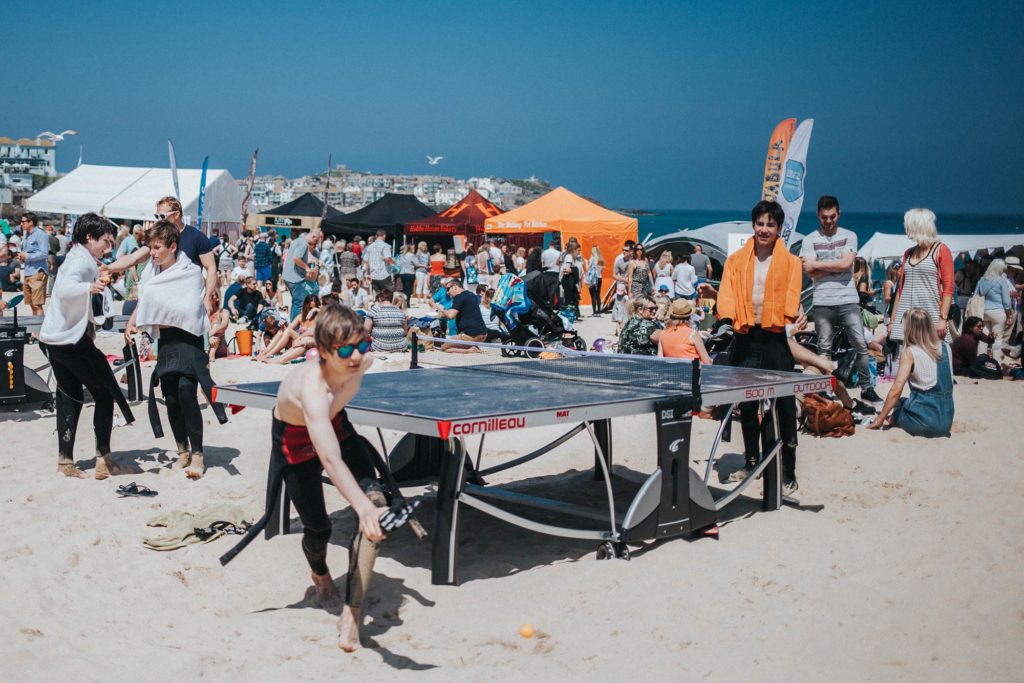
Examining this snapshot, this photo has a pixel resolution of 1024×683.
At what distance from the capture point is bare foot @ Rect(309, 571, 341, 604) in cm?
455

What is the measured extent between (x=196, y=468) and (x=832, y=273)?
555 cm

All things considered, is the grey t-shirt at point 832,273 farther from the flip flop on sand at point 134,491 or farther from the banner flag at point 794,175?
the flip flop on sand at point 134,491

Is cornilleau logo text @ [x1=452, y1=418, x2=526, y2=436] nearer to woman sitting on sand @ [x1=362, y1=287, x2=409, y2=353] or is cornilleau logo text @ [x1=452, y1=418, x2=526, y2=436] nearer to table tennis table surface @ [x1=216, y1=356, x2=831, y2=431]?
table tennis table surface @ [x1=216, y1=356, x2=831, y2=431]

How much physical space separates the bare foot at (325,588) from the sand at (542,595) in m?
0.10

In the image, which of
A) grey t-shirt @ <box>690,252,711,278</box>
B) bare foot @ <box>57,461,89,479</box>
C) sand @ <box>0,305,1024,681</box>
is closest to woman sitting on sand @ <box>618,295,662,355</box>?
sand @ <box>0,305,1024,681</box>

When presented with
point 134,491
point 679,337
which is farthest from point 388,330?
point 134,491

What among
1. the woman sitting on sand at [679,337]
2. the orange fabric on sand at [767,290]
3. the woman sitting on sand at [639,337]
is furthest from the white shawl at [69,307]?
the woman sitting on sand at [639,337]

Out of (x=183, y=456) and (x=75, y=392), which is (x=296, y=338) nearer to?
(x=183, y=456)

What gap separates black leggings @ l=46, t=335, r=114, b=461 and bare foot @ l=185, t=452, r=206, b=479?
1.82ft

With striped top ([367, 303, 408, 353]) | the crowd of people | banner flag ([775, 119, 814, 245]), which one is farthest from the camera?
striped top ([367, 303, 408, 353])

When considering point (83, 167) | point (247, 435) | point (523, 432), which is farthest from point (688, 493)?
point (83, 167)

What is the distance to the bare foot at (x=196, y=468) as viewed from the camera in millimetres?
6449

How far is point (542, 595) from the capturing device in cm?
475

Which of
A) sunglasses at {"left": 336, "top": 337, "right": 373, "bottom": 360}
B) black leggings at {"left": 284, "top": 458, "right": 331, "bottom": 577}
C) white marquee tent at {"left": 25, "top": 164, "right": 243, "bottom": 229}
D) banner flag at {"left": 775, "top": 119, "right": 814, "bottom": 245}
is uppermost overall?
white marquee tent at {"left": 25, "top": 164, "right": 243, "bottom": 229}
